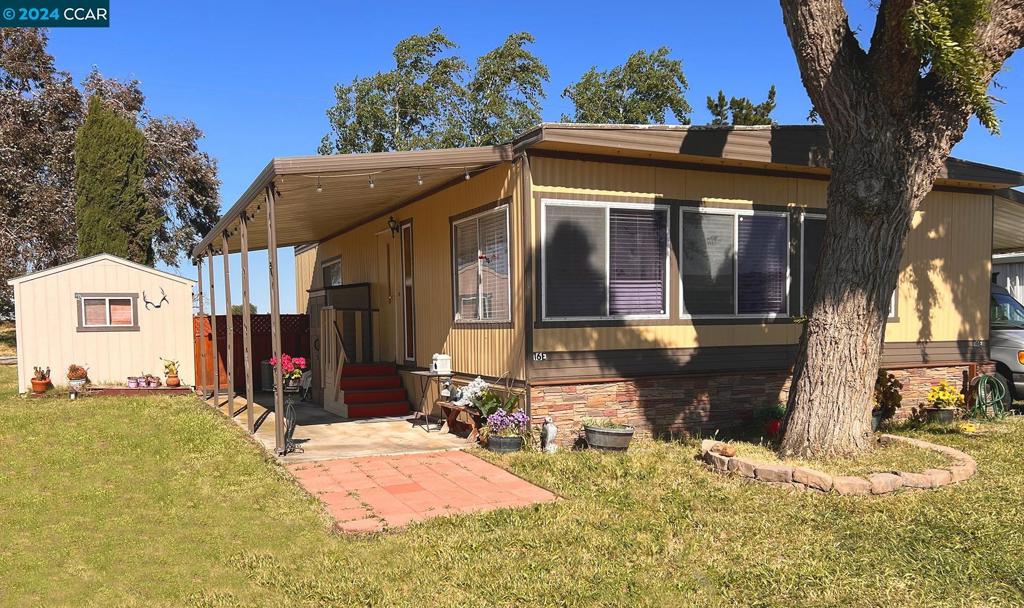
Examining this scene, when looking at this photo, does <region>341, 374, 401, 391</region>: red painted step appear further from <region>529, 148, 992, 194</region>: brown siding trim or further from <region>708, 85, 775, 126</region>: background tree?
<region>708, 85, 775, 126</region>: background tree

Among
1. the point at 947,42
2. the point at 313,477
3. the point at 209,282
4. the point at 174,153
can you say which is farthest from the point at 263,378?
the point at 174,153

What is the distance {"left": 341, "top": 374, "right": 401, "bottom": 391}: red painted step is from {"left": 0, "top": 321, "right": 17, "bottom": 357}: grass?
17.2 meters

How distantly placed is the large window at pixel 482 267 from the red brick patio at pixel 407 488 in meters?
1.85

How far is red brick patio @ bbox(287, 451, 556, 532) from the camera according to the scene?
5234 mm

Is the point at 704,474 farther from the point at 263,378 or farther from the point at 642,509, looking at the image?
the point at 263,378

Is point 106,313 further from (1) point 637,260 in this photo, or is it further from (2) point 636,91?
(2) point 636,91

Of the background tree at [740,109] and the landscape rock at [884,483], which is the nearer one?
the landscape rock at [884,483]

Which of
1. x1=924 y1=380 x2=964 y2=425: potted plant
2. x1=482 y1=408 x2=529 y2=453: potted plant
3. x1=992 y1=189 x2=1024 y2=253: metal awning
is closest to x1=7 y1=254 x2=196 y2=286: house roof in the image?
x1=482 y1=408 x2=529 y2=453: potted plant

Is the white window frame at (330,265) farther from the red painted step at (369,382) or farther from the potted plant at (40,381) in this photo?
the potted plant at (40,381)

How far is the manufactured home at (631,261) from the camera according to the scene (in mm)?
7527

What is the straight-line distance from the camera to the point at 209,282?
11977 mm

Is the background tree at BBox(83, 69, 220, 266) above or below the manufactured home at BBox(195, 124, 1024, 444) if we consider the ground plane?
above

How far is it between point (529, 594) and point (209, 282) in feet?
32.1

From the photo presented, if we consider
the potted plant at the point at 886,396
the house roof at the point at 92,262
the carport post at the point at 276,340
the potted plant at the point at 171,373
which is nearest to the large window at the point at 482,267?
the carport post at the point at 276,340
